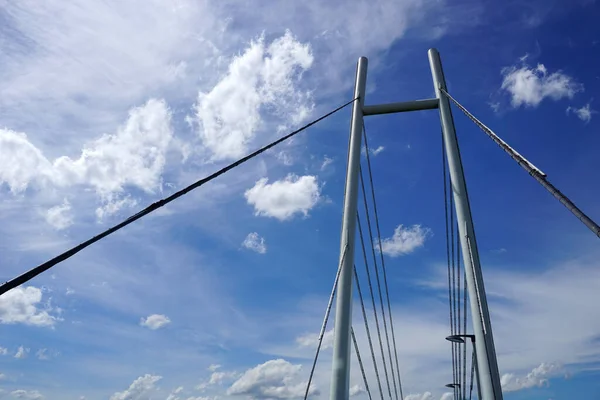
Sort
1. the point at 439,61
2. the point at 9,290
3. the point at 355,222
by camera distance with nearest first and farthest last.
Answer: the point at 9,290
the point at 355,222
the point at 439,61

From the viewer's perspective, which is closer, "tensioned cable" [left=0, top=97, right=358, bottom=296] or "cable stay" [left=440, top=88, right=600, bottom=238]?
"tensioned cable" [left=0, top=97, right=358, bottom=296]

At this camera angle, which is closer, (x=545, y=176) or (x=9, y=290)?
(x=9, y=290)

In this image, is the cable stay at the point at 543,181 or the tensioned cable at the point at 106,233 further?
the cable stay at the point at 543,181

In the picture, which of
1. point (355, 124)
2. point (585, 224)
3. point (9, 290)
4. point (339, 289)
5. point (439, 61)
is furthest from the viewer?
point (439, 61)

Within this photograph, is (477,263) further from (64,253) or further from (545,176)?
(64,253)

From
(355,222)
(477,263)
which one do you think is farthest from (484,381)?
(355,222)

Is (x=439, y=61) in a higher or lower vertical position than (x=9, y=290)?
higher

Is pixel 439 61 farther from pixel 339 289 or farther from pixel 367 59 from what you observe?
pixel 339 289

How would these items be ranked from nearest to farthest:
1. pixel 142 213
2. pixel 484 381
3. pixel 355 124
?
1. pixel 142 213
2. pixel 484 381
3. pixel 355 124

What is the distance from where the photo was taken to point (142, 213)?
18.9ft

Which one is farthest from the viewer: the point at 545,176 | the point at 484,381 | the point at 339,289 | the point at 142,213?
the point at 339,289

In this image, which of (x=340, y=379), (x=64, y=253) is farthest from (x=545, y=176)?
(x=340, y=379)

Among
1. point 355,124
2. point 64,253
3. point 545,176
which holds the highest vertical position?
point 355,124

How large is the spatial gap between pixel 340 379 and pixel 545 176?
6.24 m
